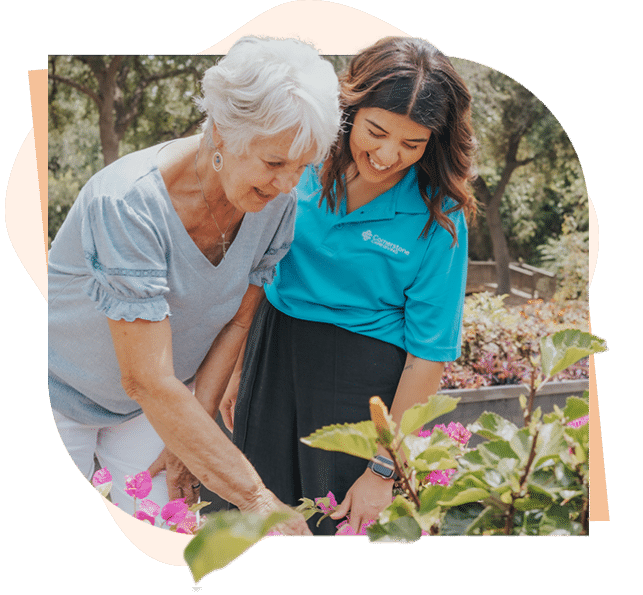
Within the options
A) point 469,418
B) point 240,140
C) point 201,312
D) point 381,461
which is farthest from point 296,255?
point 469,418

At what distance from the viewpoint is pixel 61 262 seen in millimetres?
2055

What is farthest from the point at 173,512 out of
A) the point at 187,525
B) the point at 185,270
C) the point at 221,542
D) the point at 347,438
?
the point at 347,438

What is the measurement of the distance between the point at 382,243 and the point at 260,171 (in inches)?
21.5

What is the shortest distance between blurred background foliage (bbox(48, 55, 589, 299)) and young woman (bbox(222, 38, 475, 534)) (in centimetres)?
22

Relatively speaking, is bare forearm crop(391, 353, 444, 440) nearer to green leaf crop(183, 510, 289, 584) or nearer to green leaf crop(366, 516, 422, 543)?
green leaf crop(366, 516, 422, 543)

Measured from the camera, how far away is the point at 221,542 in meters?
1.33

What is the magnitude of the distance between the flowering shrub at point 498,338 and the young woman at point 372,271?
50cm

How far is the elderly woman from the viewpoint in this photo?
1.74 m

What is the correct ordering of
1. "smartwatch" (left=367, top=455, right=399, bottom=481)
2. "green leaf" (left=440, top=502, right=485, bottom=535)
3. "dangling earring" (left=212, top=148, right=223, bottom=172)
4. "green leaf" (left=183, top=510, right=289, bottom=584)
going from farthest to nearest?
"smartwatch" (left=367, top=455, right=399, bottom=481)
"dangling earring" (left=212, top=148, right=223, bottom=172)
"green leaf" (left=440, top=502, right=485, bottom=535)
"green leaf" (left=183, top=510, right=289, bottom=584)

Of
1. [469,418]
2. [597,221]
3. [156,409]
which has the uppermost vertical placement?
[597,221]

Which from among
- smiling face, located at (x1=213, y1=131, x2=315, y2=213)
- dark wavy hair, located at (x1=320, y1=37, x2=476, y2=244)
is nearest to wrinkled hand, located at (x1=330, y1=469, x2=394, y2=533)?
dark wavy hair, located at (x1=320, y1=37, x2=476, y2=244)

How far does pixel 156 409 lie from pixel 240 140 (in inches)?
31.5

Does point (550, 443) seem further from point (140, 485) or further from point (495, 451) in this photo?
point (140, 485)

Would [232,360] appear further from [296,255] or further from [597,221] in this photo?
[597,221]
